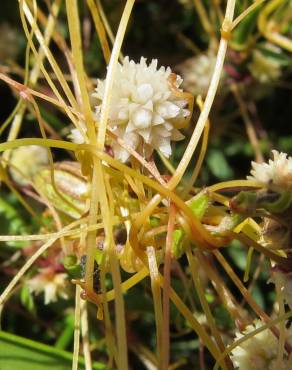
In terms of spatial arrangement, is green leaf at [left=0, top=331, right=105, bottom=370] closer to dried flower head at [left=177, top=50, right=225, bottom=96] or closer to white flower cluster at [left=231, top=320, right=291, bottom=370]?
white flower cluster at [left=231, top=320, right=291, bottom=370]

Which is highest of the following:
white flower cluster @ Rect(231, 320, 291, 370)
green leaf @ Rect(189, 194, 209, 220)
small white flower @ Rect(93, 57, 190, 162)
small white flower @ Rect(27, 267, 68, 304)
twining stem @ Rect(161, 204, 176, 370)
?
small white flower @ Rect(93, 57, 190, 162)

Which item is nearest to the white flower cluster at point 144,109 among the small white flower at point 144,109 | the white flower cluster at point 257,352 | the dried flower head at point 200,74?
the small white flower at point 144,109

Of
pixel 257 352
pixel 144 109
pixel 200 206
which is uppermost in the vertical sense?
pixel 144 109

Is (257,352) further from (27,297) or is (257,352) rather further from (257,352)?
(27,297)

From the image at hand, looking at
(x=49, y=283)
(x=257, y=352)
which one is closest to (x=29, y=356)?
(x=49, y=283)

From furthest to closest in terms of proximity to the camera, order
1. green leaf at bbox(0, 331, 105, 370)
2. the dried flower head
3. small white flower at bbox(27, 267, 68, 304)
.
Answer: the dried flower head < small white flower at bbox(27, 267, 68, 304) < green leaf at bbox(0, 331, 105, 370)

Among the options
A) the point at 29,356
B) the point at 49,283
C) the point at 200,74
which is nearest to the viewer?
the point at 29,356

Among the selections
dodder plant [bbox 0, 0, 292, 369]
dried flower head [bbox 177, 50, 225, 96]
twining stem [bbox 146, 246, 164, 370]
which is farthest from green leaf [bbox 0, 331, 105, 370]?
dried flower head [bbox 177, 50, 225, 96]
